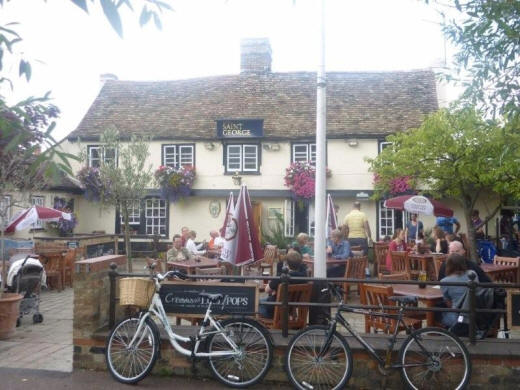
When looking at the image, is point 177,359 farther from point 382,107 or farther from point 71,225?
point 382,107

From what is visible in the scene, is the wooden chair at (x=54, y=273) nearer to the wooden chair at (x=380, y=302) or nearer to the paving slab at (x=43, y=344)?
the paving slab at (x=43, y=344)

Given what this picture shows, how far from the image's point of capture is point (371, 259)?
19.0 m

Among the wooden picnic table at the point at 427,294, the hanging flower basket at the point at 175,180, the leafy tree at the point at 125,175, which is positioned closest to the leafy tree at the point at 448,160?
the wooden picnic table at the point at 427,294

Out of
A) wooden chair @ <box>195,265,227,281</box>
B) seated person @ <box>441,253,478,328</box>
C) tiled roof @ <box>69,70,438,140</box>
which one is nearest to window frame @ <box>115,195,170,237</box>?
tiled roof @ <box>69,70,438,140</box>

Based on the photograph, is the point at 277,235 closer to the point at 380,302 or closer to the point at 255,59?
the point at 255,59

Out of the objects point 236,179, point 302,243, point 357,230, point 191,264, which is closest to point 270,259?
point 302,243

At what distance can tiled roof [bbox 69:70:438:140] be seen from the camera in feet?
69.6

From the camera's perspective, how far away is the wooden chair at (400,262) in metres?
11.3

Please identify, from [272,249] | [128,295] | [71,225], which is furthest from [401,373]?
[71,225]

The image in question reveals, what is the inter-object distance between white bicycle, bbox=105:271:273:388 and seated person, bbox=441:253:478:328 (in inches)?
84.5

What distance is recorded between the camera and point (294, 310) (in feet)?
21.7

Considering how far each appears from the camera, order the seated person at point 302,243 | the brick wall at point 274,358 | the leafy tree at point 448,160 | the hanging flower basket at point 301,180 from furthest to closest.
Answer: the hanging flower basket at point 301,180, the leafy tree at point 448,160, the seated person at point 302,243, the brick wall at point 274,358

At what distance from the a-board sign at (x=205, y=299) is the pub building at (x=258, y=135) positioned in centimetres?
1353

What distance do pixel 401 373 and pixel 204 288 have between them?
7.74ft
